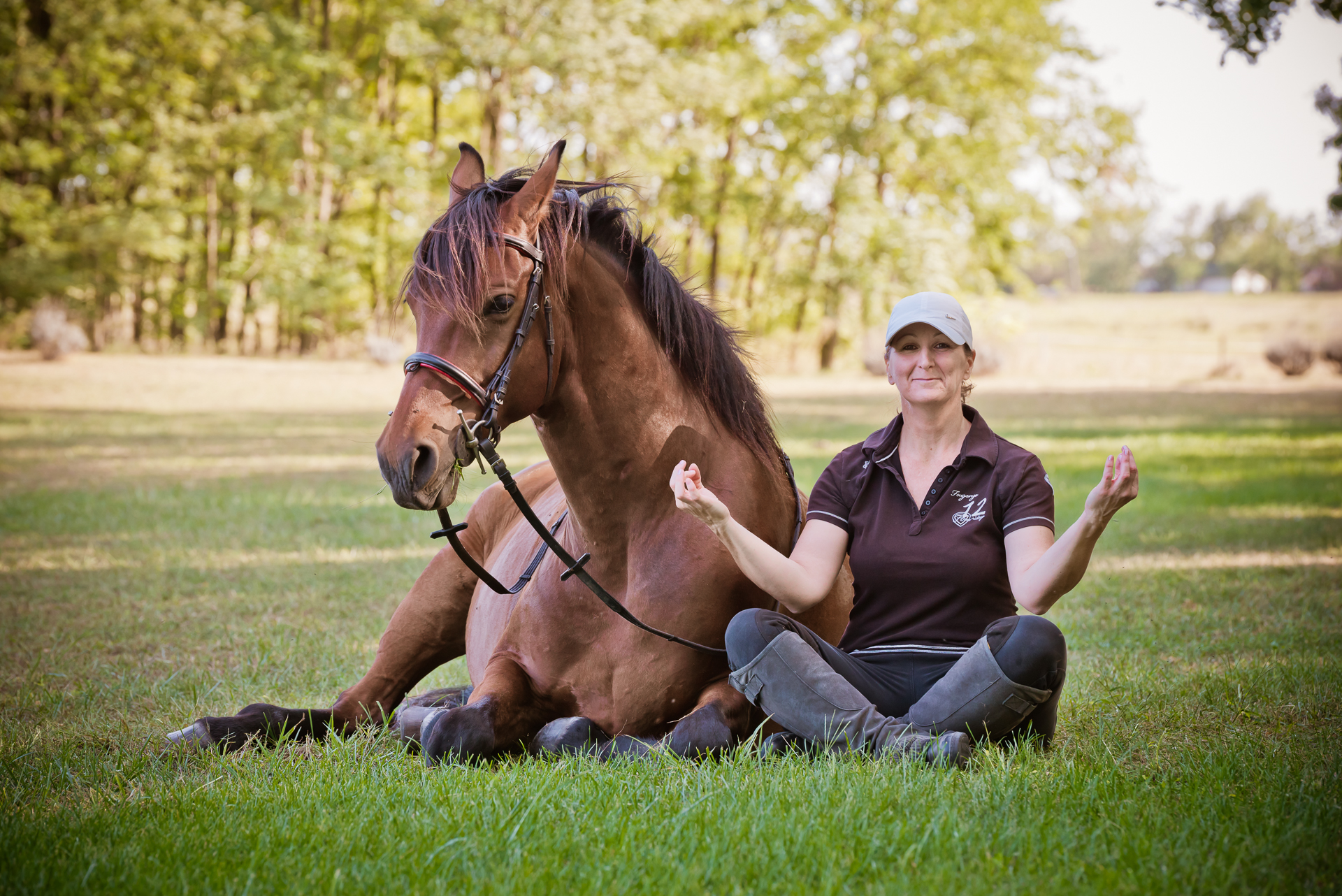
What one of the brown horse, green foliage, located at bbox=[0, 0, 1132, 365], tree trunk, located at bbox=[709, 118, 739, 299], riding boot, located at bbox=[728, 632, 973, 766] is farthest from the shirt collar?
A: tree trunk, located at bbox=[709, 118, 739, 299]

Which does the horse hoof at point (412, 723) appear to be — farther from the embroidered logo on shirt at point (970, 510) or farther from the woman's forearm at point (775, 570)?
the embroidered logo on shirt at point (970, 510)

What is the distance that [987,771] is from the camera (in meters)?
2.83

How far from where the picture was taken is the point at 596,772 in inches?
116

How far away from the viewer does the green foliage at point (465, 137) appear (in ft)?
88.7

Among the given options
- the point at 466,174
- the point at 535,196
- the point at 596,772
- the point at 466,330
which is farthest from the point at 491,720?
the point at 466,174

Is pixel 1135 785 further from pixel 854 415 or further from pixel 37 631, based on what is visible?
pixel 854 415

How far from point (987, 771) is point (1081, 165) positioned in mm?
37619

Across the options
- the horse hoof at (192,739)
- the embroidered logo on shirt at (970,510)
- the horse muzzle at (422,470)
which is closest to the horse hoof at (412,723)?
the horse hoof at (192,739)

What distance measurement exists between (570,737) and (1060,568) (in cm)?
164

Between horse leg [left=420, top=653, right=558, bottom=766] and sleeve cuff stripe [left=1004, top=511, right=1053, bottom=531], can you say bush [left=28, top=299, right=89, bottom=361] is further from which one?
sleeve cuff stripe [left=1004, top=511, right=1053, bottom=531]

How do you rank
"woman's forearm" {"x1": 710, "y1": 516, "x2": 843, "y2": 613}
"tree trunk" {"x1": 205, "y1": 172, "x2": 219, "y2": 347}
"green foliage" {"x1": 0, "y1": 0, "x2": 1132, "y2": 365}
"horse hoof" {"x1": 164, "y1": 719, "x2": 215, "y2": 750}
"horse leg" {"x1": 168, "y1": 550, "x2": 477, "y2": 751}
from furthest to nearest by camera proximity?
"tree trunk" {"x1": 205, "y1": 172, "x2": 219, "y2": 347} → "green foliage" {"x1": 0, "y1": 0, "x2": 1132, "y2": 365} → "horse leg" {"x1": 168, "y1": 550, "x2": 477, "y2": 751} → "horse hoof" {"x1": 164, "y1": 719, "x2": 215, "y2": 750} → "woman's forearm" {"x1": 710, "y1": 516, "x2": 843, "y2": 613}

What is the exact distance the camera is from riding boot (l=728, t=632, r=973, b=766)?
9.93 feet

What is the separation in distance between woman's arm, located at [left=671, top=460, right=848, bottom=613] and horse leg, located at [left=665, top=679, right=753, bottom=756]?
0.37 m

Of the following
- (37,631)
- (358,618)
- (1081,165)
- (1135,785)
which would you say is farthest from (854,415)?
(1081,165)
